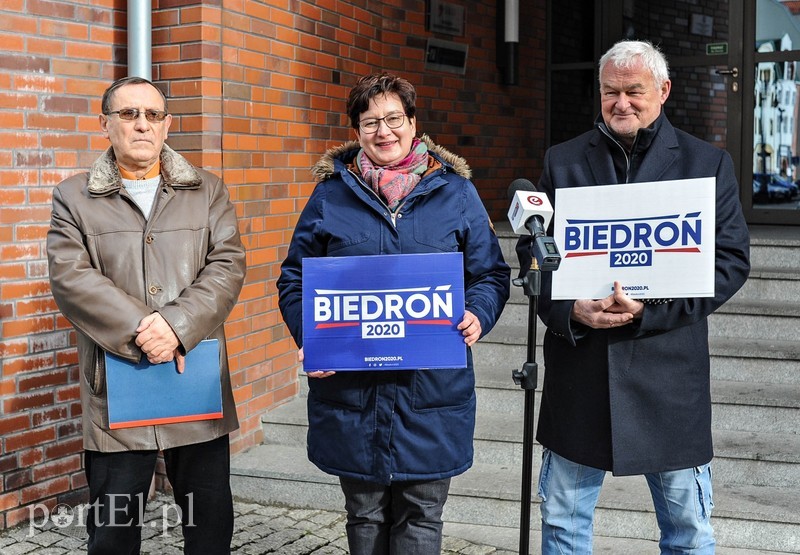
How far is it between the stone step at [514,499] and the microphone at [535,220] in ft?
7.19

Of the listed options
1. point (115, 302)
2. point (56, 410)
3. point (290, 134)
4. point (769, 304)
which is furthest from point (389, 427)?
point (769, 304)

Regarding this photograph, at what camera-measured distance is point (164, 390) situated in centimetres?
309

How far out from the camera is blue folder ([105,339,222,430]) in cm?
304

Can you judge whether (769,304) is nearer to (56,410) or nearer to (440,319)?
(440,319)

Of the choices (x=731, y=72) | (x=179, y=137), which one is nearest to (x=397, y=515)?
(x=179, y=137)

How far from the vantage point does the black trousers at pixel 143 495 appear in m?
3.11

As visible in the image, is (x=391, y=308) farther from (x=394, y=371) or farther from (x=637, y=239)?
(x=637, y=239)

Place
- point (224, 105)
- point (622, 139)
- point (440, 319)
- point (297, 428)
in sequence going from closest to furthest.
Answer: point (440, 319)
point (622, 139)
point (224, 105)
point (297, 428)

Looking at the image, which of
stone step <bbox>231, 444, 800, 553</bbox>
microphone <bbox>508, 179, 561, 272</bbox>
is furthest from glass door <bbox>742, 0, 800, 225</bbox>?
microphone <bbox>508, 179, 561, 272</bbox>

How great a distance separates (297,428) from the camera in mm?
5297

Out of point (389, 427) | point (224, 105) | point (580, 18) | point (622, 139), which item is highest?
point (580, 18)

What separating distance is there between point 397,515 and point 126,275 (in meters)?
1.19

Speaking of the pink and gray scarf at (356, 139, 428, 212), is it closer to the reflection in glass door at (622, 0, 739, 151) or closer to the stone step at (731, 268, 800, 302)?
the stone step at (731, 268, 800, 302)

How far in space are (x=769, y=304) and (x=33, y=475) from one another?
164 inches
